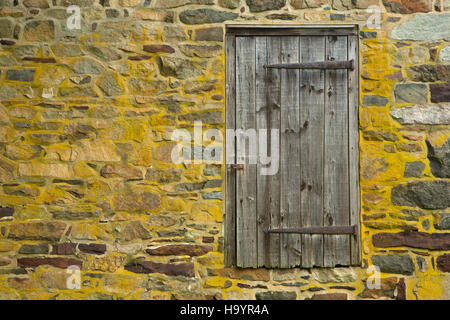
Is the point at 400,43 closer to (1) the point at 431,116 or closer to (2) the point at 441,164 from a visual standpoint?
(1) the point at 431,116

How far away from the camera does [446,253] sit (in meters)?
2.69

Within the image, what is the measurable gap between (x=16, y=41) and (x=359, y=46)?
2.68 metres

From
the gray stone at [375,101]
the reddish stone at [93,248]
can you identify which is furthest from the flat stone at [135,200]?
the gray stone at [375,101]

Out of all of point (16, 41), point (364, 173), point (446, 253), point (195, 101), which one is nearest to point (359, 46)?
point (364, 173)

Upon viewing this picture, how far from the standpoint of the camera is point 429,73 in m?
2.73

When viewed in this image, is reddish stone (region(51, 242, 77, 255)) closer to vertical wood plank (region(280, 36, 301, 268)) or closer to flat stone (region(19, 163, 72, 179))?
flat stone (region(19, 163, 72, 179))

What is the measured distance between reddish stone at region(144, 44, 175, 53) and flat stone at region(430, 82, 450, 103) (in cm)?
205

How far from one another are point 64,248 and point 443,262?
290 cm

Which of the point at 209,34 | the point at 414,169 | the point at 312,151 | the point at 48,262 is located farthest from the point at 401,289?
the point at 48,262

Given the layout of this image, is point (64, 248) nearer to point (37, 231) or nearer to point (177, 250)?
point (37, 231)

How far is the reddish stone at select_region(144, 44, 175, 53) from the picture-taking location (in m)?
2.73

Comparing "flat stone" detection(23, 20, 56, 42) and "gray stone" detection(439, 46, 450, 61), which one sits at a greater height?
"flat stone" detection(23, 20, 56, 42)

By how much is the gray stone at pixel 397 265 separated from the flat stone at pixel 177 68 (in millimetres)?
2055

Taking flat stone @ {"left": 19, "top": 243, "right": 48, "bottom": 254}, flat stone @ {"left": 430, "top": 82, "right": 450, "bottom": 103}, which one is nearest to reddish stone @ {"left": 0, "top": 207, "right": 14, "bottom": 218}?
flat stone @ {"left": 19, "top": 243, "right": 48, "bottom": 254}
